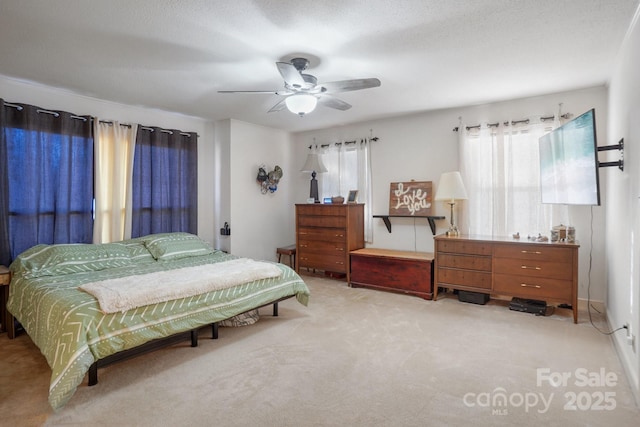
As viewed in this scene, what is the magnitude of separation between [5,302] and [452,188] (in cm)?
478

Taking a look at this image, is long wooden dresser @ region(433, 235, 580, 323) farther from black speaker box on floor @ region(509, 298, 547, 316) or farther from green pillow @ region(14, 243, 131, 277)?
green pillow @ region(14, 243, 131, 277)

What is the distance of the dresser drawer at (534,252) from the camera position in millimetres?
3449

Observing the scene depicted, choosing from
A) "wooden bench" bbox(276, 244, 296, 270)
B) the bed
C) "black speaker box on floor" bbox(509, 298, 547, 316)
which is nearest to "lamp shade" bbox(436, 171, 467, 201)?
"black speaker box on floor" bbox(509, 298, 547, 316)

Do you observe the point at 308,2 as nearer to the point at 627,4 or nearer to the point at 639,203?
the point at 627,4

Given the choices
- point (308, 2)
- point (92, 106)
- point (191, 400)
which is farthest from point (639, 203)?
point (92, 106)

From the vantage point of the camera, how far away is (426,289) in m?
4.29

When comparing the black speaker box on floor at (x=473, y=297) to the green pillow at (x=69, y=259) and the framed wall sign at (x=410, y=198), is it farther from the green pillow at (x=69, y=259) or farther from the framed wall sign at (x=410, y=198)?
the green pillow at (x=69, y=259)

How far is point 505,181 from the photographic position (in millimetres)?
4254

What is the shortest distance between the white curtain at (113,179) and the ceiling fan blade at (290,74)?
2.60 metres

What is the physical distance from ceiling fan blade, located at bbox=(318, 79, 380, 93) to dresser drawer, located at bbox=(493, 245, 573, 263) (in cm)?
233

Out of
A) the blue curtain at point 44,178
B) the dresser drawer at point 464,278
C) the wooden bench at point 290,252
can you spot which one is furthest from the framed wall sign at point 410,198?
the blue curtain at point 44,178

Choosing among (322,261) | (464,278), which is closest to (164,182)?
(322,261)

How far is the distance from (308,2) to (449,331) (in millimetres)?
2940

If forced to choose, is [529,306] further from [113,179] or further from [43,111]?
[43,111]
